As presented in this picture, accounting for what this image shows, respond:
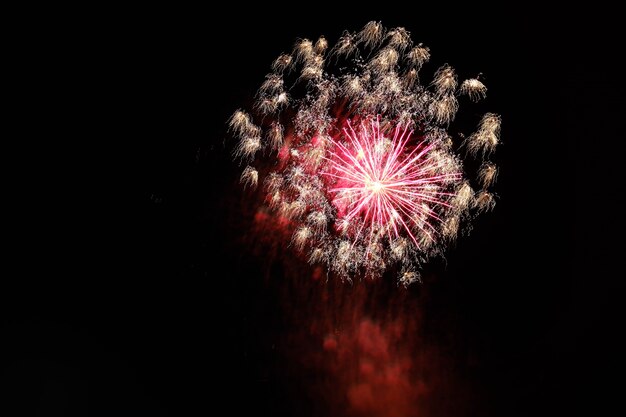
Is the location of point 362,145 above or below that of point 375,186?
above

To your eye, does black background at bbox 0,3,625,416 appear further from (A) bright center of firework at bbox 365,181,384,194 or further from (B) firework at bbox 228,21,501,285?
(A) bright center of firework at bbox 365,181,384,194

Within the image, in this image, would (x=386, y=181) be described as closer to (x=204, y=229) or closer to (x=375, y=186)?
(x=375, y=186)

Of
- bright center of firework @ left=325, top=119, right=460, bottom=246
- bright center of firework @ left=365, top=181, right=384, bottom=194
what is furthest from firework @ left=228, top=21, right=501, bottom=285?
bright center of firework @ left=365, top=181, right=384, bottom=194

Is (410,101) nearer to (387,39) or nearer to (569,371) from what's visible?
(387,39)

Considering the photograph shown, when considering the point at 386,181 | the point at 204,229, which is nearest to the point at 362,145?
the point at 386,181

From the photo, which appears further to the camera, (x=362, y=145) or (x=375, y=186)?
(x=362, y=145)

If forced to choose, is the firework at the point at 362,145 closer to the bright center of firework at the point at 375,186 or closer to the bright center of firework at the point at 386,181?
the bright center of firework at the point at 386,181

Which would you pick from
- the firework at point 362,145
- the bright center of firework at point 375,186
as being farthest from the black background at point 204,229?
the bright center of firework at point 375,186

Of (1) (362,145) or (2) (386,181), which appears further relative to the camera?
(1) (362,145)
